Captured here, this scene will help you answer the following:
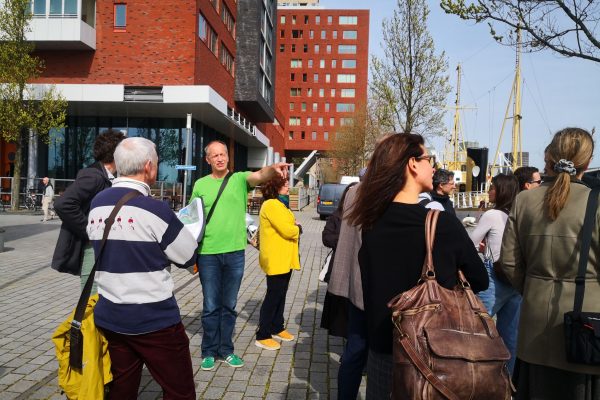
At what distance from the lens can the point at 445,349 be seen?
6.28 ft

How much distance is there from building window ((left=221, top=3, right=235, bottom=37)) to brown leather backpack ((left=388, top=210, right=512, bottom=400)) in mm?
34379

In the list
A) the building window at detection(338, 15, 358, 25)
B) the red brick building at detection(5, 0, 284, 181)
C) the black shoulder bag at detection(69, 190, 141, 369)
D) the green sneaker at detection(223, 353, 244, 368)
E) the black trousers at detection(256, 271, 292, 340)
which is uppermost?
the building window at detection(338, 15, 358, 25)

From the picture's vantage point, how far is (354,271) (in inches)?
122

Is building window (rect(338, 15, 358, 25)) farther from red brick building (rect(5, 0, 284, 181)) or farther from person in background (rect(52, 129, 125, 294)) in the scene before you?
person in background (rect(52, 129, 125, 294))

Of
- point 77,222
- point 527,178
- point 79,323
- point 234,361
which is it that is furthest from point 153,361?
point 527,178

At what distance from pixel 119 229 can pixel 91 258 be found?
4.24ft

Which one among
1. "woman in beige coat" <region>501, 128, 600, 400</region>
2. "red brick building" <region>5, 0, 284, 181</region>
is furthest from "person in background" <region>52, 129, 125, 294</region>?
"red brick building" <region>5, 0, 284, 181</region>

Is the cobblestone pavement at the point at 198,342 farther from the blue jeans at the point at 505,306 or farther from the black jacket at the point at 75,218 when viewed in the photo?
the blue jeans at the point at 505,306

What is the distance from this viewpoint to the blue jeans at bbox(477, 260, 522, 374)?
4.13m

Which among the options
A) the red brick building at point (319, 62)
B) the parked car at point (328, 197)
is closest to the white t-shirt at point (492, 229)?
the parked car at point (328, 197)

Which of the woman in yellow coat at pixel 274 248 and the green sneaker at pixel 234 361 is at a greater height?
the woman in yellow coat at pixel 274 248

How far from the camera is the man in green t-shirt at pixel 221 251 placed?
4527mm

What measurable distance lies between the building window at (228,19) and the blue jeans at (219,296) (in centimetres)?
3190

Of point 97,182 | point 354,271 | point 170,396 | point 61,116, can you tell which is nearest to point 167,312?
point 170,396
